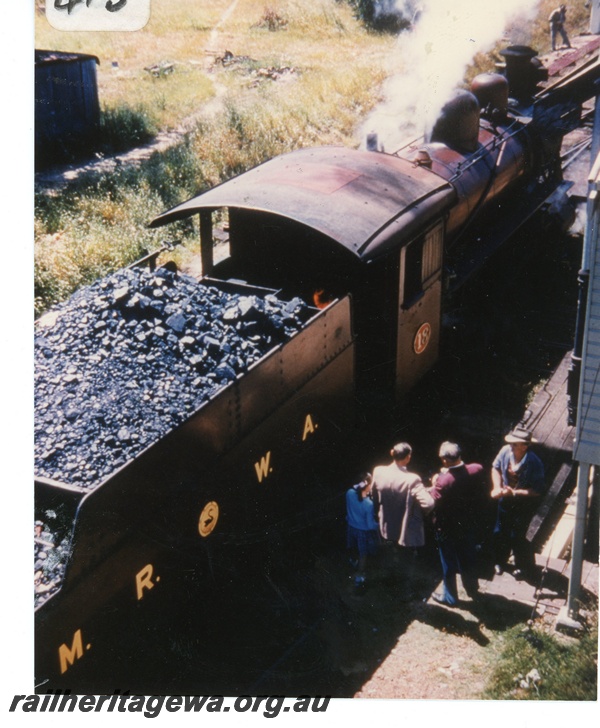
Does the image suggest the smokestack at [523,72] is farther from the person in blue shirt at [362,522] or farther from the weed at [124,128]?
the person in blue shirt at [362,522]

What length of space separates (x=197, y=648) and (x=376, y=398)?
281 cm

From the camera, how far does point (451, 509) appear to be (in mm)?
5461

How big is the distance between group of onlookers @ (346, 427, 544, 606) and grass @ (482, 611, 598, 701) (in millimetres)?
628

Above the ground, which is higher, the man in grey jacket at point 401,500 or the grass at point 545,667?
the man in grey jacket at point 401,500

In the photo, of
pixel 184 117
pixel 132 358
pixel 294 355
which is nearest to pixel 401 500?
pixel 294 355

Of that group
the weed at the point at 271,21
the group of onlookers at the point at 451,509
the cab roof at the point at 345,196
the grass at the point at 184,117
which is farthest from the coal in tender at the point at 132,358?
the grass at the point at 184,117

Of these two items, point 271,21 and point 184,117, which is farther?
point 184,117

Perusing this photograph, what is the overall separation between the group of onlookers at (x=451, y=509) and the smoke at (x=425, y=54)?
4.61 metres

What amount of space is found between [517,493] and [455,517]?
0.61 metres

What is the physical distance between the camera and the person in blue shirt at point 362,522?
582 centimetres

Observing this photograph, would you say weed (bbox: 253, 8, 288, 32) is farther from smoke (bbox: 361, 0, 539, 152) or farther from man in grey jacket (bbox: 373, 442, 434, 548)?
man in grey jacket (bbox: 373, 442, 434, 548)

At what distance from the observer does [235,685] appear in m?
4.95

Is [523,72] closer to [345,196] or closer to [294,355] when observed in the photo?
[345,196]
